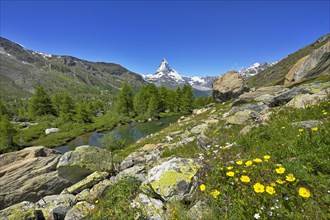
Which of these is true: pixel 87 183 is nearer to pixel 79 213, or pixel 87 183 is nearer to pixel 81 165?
pixel 81 165

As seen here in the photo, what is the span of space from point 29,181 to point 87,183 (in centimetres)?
437

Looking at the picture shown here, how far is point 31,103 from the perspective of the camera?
7631 cm

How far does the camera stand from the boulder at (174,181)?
13.5 ft

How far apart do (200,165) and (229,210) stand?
173cm

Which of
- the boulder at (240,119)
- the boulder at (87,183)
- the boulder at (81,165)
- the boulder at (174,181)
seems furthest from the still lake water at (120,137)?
the boulder at (174,181)

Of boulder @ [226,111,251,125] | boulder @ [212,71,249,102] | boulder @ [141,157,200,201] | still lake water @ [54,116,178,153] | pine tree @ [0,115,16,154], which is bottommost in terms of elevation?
still lake water @ [54,116,178,153]

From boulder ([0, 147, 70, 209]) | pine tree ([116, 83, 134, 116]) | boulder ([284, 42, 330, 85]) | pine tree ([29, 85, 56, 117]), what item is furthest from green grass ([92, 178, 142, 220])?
pine tree ([29, 85, 56, 117])

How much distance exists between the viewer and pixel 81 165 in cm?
1060

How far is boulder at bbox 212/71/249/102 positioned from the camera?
4478 cm

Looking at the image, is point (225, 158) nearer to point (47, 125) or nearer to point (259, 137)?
point (259, 137)

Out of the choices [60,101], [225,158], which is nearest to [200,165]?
[225,158]

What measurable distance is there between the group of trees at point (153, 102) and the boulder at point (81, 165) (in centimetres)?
5812

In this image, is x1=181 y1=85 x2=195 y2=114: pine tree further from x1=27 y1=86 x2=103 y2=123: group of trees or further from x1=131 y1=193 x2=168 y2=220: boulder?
x1=131 y1=193 x2=168 y2=220: boulder

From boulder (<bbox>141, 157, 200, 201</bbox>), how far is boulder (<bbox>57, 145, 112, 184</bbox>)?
6.83 meters
